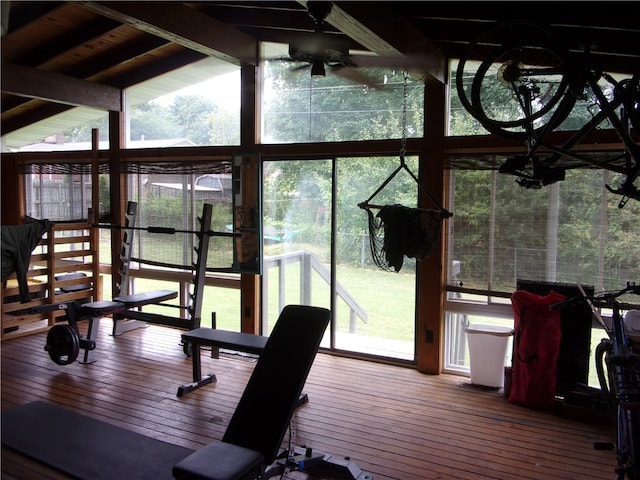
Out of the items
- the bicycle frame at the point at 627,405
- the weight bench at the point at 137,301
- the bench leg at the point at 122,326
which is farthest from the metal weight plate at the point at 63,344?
the bicycle frame at the point at 627,405

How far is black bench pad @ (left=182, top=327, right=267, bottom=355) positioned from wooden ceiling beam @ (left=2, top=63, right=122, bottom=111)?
3224 millimetres

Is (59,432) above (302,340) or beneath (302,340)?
beneath

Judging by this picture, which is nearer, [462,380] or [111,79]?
[462,380]

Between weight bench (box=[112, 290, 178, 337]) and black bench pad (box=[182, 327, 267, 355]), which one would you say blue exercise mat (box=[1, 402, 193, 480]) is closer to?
black bench pad (box=[182, 327, 267, 355])

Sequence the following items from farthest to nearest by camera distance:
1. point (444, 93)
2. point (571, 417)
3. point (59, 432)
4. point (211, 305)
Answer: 1. point (211, 305)
2. point (444, 93)
3. point (571, 417)
4. point (59, 432)

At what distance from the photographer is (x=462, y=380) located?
481 cm

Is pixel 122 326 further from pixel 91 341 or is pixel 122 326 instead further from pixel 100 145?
pixel 100 145

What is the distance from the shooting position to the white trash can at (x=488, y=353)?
4.55 metres

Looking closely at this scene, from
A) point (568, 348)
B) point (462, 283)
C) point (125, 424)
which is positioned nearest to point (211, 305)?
point (125, 424)

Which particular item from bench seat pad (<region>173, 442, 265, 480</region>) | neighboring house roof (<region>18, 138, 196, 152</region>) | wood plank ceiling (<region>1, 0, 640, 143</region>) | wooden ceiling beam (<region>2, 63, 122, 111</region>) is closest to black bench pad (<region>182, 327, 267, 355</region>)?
bench seat pad (<region>173, 442, 265, 480</region>)

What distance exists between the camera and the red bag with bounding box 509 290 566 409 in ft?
13.4

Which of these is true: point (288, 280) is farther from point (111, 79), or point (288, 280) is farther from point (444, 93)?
point (111, 79)

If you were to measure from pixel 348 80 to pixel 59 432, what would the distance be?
13.1ft

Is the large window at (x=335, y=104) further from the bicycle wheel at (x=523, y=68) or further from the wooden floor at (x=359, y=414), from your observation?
the wooden floor at (x=359, y=414)
